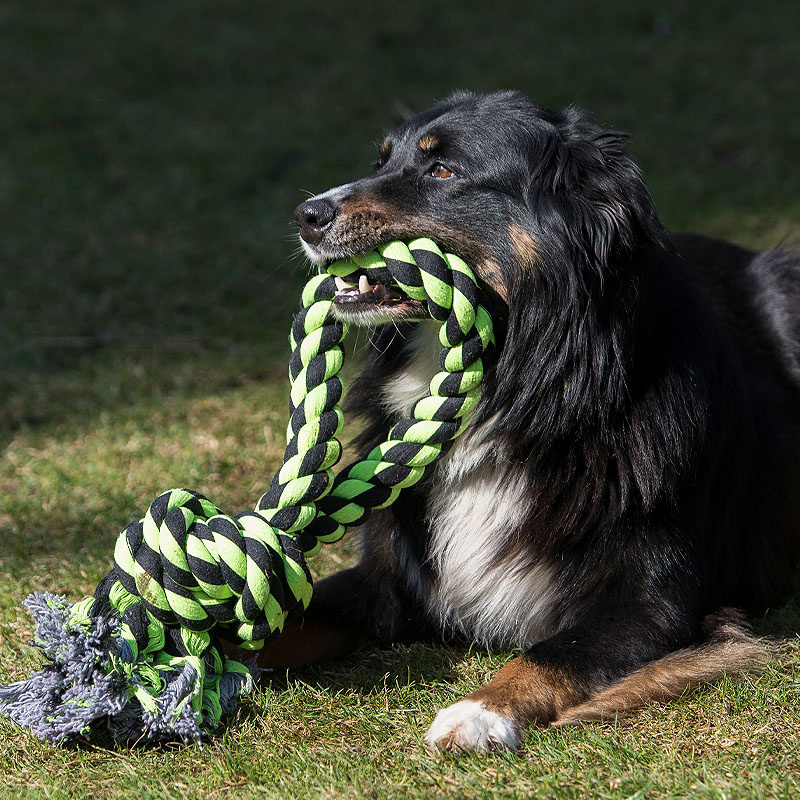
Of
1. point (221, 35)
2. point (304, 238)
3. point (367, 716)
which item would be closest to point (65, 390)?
point (304, 238)

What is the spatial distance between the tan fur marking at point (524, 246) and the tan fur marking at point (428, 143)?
35 cm

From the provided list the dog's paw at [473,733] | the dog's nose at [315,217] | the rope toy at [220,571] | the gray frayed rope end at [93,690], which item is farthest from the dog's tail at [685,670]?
the dog's nose at [315,217]

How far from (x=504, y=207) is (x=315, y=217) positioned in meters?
0.53

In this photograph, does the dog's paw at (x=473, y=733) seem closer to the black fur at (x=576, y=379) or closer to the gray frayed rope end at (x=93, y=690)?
the black fur at (x=576, y=379)

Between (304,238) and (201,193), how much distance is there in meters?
4.87

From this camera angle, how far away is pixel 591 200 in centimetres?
287

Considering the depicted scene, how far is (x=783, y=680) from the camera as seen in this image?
280cm

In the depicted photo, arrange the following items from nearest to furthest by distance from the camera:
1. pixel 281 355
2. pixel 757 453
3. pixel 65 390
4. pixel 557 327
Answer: pixel 557 327 → pixel 757 453 → pixel 65 390 → pixel 281 355

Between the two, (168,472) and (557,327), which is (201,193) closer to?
(168,472)

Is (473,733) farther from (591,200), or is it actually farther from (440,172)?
(440,172)

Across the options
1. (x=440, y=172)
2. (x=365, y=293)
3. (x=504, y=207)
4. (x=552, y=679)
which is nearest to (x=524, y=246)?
(x=504, y=207)

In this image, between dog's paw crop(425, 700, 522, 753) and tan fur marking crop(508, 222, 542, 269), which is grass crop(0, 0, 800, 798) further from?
tan fur marking crop(508, 222, 542, 269)

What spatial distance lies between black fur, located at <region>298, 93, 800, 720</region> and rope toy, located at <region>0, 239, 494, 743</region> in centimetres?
15

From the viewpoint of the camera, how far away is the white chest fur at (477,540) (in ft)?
9.65
